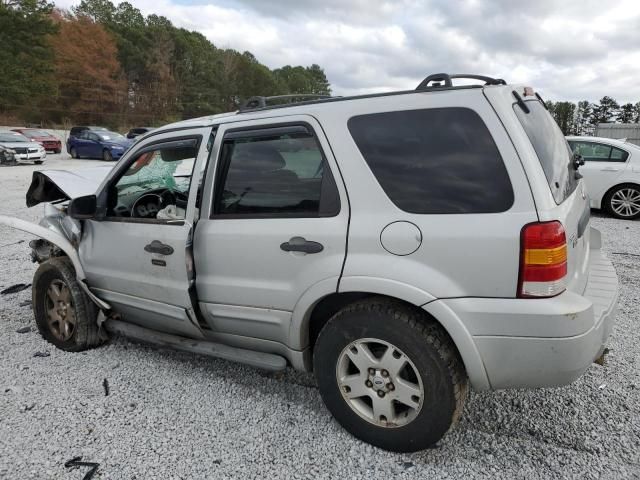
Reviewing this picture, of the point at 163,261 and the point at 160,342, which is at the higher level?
the point at 163,261

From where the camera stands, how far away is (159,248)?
2.94m

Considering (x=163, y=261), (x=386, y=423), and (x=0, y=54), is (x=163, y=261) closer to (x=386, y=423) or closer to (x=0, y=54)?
(x=386, y=423)

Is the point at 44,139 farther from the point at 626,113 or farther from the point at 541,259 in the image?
the point at 626,113

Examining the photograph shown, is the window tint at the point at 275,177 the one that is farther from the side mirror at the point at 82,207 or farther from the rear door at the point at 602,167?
the rear door at the point at 602,167

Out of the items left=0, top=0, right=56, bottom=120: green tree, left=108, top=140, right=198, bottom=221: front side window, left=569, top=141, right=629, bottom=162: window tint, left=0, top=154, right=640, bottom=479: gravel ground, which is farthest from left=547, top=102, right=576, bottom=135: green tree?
left=0, top=0, right=56, bottom=120: green tree

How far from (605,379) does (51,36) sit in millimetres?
60032

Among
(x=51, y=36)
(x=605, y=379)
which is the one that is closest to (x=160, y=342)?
(x=605, y=379)

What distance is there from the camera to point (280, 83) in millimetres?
84188

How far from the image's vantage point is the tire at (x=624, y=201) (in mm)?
8633

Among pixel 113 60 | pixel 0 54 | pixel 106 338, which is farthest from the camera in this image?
pixel 113 60

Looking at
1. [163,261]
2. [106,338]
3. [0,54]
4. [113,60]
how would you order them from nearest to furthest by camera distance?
[163,261] < [106,338] < [0,54] < [113,60]

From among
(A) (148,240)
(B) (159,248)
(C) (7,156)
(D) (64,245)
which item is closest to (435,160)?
(B) (159,248)

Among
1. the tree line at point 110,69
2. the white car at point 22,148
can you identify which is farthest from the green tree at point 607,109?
the white car at point 22,148

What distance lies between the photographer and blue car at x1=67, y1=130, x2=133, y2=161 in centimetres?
2377
